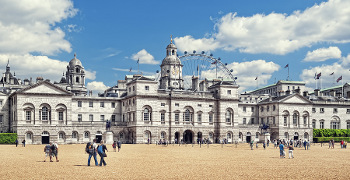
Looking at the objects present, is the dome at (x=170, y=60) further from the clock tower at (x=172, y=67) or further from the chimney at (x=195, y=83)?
the chimney at (x=195, y=83)

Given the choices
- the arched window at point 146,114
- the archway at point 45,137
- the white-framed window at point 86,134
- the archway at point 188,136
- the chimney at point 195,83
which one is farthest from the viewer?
the chimney at point 195,83

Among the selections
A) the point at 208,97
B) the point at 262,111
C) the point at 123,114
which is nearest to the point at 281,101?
the point at 262,111

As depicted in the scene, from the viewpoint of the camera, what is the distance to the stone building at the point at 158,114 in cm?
7962

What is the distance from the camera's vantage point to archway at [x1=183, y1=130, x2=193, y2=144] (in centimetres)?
9121

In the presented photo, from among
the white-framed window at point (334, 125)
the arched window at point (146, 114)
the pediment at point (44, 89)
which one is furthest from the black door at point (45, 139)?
the white-framed window at point (334, 125)

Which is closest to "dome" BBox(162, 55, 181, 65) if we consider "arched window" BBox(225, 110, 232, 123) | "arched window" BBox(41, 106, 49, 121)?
"arched window" BBox(225, 110, 232, 123)

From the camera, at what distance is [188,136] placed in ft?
301

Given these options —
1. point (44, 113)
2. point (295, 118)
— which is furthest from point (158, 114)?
point (295, 118)

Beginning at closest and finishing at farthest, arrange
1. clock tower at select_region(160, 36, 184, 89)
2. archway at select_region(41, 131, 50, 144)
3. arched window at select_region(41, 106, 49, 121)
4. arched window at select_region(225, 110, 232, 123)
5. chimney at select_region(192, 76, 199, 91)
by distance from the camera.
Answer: archway at select_region(41, 131, 50, 144) < arched window at select_region(41, 106, 49, 121) < arched window at select_region(225, 110, 232, 123) < chimney at select_region(192, 76, 199, 91) < clock tower at select_region(160, 36, 184, 89)

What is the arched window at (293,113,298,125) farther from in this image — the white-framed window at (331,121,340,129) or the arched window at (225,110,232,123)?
the arched window at (225,110,232,123)

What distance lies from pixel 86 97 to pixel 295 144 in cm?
4397

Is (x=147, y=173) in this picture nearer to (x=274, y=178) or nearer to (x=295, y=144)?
(x=274, y=178)

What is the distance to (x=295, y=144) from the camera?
75.1 metres

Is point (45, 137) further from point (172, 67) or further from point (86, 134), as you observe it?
point (172, 67)
